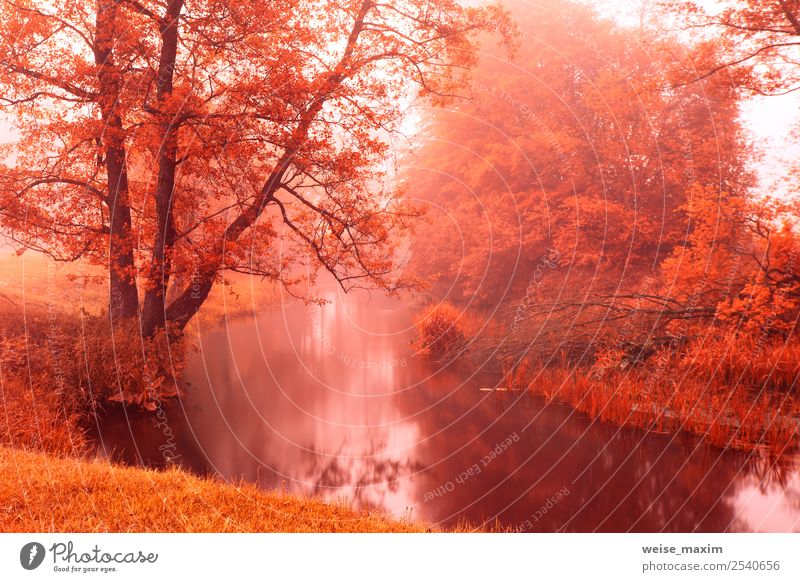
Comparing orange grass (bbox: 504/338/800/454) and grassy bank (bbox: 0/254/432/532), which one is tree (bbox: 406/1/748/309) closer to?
orange grass (bbox: 504/338/800/454)

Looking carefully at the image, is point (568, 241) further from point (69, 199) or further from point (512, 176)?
point (69, 199)

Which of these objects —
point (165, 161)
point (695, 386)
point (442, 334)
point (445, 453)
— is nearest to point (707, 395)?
point (695, 386)

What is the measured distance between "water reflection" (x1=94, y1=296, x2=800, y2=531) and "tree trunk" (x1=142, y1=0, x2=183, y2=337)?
3.06 metres

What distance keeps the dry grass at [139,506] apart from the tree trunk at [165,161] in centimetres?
393

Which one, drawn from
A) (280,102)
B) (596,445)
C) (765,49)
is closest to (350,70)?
(280,102)

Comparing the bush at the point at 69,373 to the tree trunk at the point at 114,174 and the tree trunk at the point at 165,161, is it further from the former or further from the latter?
the tree trunk at the point at 165,161

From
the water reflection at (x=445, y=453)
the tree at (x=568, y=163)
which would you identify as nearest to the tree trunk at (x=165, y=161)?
the water reflection at (x=445, y=453)

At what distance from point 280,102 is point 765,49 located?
804cm

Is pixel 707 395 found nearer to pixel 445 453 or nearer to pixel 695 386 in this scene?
pixel 695 386

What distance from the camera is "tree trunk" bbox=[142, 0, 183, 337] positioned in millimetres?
8359

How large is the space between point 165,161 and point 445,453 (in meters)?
7.14

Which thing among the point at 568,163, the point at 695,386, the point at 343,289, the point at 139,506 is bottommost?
the point at 139,506

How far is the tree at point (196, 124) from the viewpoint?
8.27m

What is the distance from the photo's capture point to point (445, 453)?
9453mm
